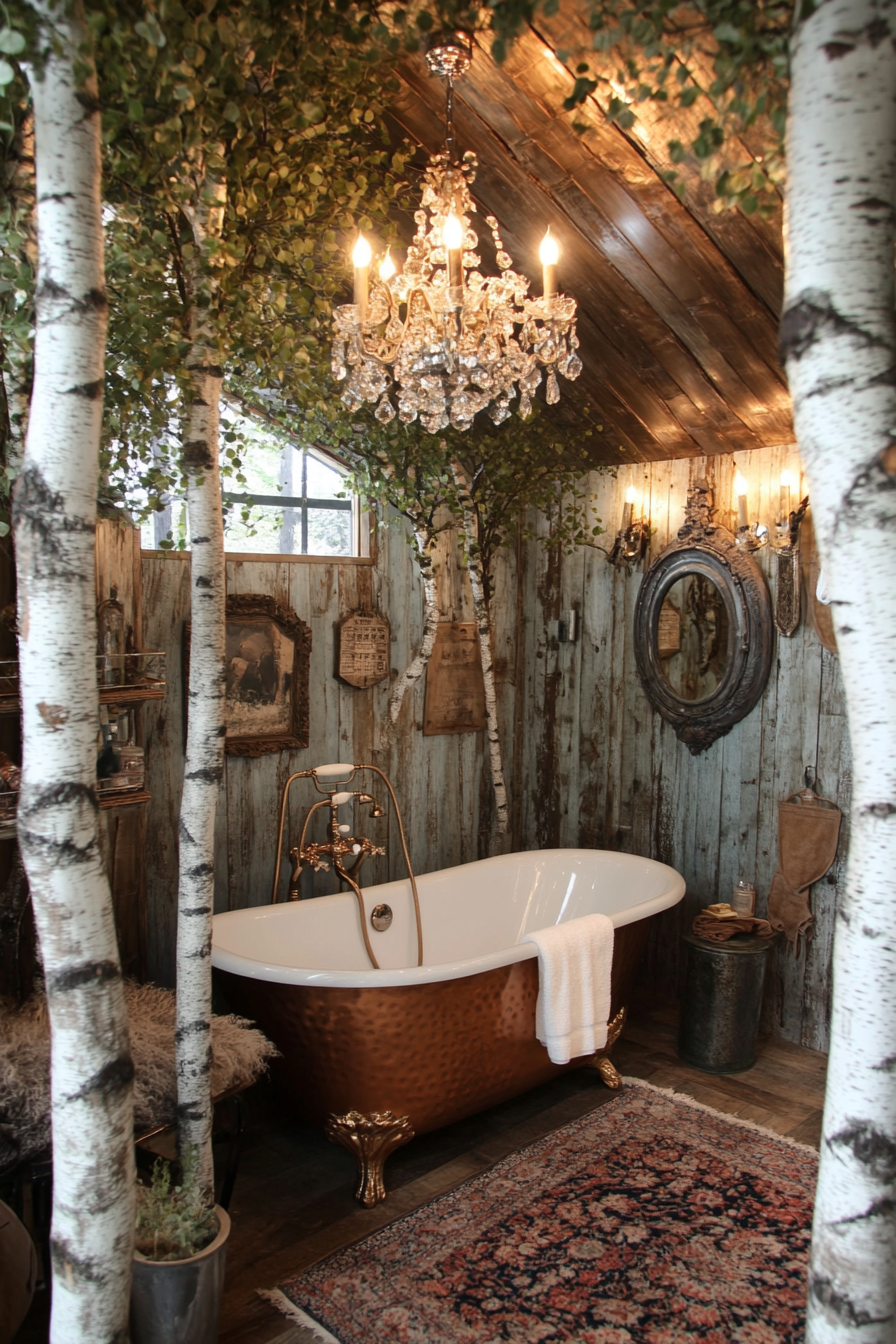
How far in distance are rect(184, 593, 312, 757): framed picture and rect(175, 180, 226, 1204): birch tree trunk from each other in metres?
1.50

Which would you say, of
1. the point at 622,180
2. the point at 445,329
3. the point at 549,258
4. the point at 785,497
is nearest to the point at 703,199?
the point at 622,180

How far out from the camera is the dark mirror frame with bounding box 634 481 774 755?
3.58 m

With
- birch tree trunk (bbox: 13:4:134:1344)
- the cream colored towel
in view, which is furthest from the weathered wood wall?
birch tree trunk (bbox: 13:4:134:1344)

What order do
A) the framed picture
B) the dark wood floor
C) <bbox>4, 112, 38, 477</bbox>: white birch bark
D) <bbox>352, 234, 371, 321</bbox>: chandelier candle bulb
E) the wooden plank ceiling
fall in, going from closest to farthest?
1. <bbox>4, 112, 38, 477</bbox>: white birch bark
2. <bbox>352, 234, 371, 321</bbox>: chandelier candle bulb
3. the dark wood floor
4. the wooden plank ceiling
5. the framed picture

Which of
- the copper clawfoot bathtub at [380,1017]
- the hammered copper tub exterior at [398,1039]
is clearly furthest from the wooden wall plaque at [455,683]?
the hammered copper tub exterior at [398,1039]

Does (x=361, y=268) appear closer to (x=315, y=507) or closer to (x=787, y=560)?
(x=315, y=507)

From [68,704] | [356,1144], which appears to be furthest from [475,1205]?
[68,704]

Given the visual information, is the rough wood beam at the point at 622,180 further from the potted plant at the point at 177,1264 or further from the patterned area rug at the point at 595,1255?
the potted plant at the point at 177,1264

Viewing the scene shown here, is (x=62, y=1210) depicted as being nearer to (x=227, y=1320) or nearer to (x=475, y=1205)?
(x=227, y=1320)

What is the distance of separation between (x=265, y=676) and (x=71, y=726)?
6.83ft

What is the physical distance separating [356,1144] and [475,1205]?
13.7 inches

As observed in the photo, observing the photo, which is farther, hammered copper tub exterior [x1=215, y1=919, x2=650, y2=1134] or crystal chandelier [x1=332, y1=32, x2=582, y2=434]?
hammered copper tub exterior [x1=215, y1=919, x2=650, y2=1134]

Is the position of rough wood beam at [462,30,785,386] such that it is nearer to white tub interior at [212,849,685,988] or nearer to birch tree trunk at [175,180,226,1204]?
birch tree trunk at [175,180,226,1204]

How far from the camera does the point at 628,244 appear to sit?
304 centimetres
